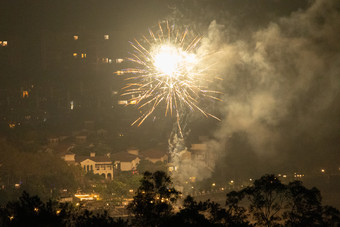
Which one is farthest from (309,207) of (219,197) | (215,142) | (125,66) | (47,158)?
(125,66)

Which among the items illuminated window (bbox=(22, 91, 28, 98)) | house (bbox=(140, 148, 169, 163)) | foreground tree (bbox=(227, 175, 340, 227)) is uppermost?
illuminated window (bbox=(22, 91, 28, 98))

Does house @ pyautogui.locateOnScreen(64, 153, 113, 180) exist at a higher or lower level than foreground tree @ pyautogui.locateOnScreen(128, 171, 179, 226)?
higher

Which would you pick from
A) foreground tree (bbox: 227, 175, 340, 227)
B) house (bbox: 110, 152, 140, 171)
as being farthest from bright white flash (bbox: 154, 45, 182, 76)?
foreground tree (bbox: 227, 175, 340, 227)

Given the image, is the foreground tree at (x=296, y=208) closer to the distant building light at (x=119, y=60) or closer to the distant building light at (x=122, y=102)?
the distant building light at (x=122, y=102)

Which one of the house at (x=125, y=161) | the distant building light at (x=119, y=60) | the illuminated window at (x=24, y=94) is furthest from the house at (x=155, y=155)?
the distant building light at (x=119, y=60)

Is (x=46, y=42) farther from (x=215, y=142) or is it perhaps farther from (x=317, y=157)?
(x=317, y=157)

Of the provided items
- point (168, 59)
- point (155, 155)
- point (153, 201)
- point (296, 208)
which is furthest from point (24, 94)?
point (296, 208)

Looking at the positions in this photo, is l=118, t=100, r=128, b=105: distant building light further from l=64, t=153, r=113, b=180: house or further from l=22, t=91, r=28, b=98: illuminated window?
l=64, t=153, r=113, b=180: house
